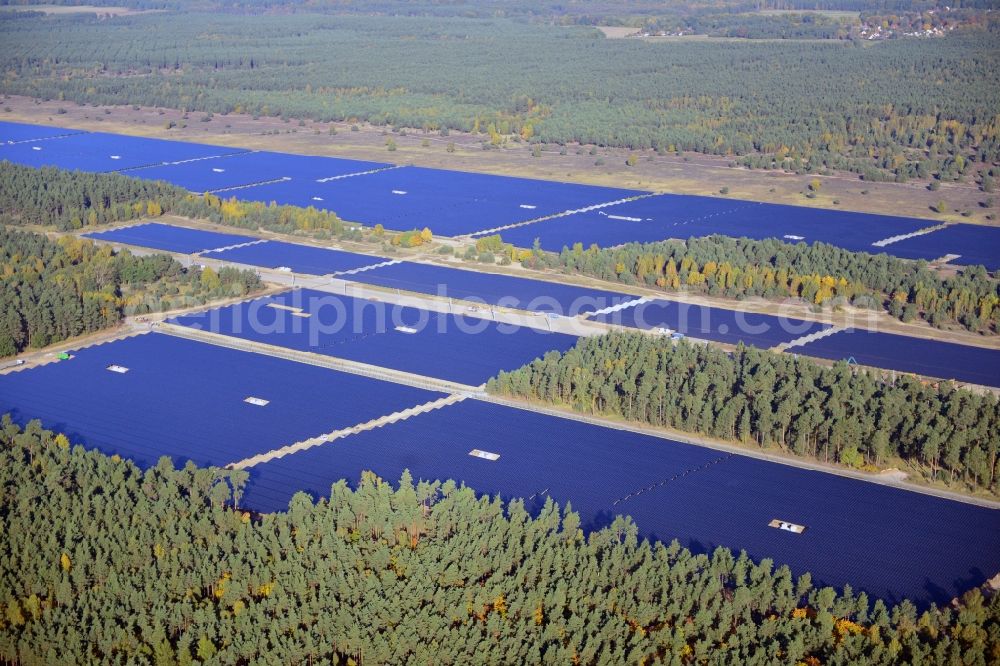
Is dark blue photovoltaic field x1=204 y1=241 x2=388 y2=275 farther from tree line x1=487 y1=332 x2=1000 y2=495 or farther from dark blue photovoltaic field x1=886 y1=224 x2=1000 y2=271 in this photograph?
dark blue photovoltaic field x1=886 y1=224 x2=1000 y2=271

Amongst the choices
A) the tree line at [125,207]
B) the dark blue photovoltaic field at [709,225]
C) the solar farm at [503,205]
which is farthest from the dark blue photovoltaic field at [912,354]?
the tree line at [125,207]

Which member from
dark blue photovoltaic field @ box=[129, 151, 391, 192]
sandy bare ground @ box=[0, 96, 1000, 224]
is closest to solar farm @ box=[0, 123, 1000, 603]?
sandy bare ground @ box=[0, 96, 1000, 224]

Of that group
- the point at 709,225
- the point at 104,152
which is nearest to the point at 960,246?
the point at 709,225

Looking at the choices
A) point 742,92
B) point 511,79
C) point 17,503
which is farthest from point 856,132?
point 17,503

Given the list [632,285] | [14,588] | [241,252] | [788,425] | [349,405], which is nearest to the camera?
[14,588]

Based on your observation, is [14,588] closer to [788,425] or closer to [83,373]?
[83,373]
